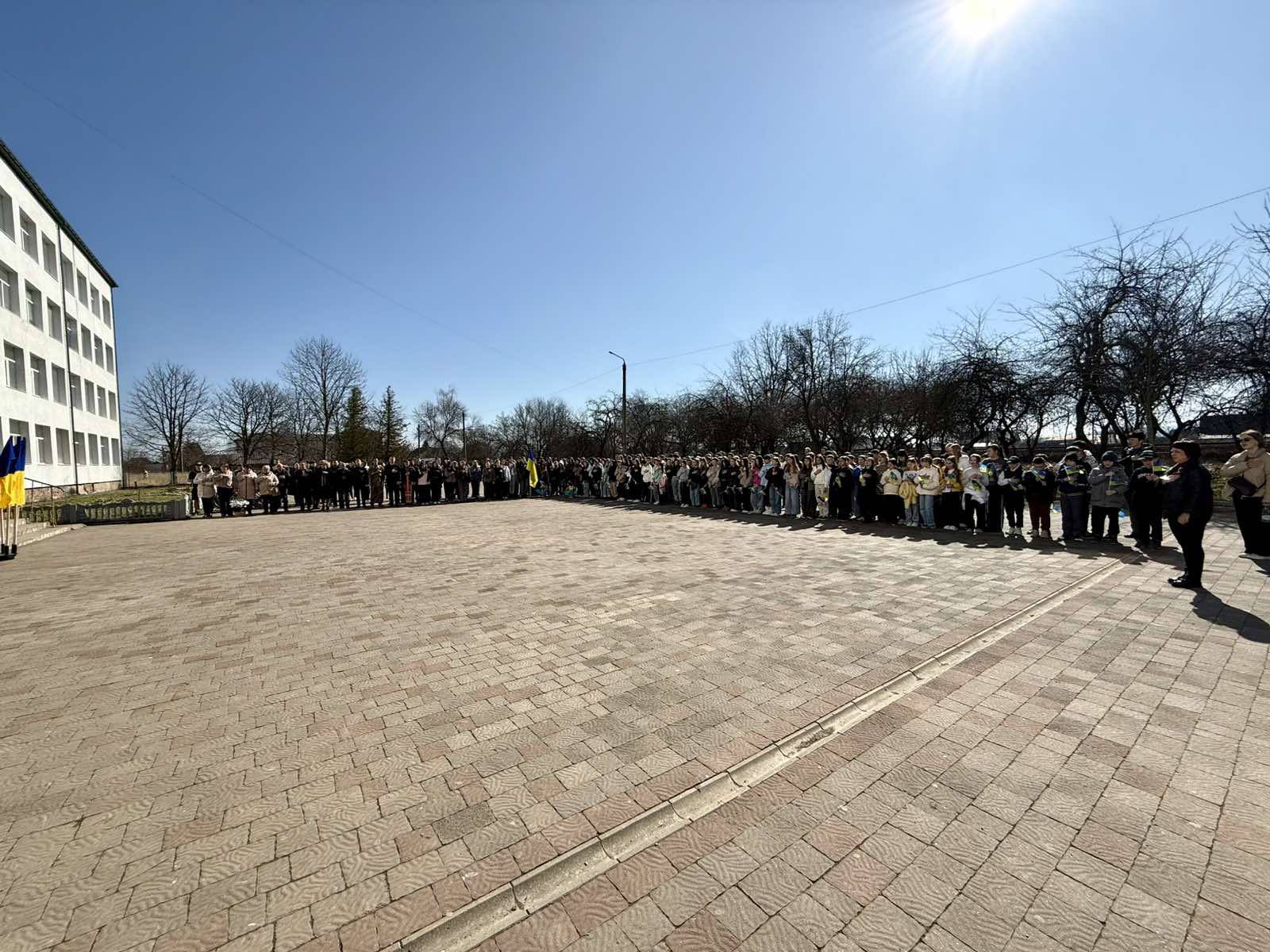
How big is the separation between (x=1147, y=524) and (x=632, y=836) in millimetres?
10985

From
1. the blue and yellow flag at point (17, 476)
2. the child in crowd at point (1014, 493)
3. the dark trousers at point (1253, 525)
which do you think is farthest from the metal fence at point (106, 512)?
the dark trousers at point (1253, 525)

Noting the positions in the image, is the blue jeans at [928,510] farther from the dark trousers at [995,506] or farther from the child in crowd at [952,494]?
the dark trousers at [995,506]

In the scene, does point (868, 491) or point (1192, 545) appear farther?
point (868, 491)

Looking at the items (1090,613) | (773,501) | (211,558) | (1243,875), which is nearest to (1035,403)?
(773,501)

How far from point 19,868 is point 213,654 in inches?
107

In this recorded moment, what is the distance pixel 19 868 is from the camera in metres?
2.22

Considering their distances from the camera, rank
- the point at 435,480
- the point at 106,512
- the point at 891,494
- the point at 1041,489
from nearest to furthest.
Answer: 1. the point at 1041,489
2. the point at 891,494
3. the point at 106,512
4. the point at 435,480

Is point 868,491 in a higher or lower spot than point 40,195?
lower

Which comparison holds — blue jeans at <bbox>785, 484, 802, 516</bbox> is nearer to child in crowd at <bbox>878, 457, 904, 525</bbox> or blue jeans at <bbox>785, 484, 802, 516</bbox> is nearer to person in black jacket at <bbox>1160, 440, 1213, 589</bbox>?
child in crowd at <bbox>878, 457, 904, 525</bbox>

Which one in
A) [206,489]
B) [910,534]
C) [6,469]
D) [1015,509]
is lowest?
[910,534]

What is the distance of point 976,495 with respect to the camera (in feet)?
36.1

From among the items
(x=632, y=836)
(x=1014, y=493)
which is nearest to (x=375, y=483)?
(x=1014, y=493)

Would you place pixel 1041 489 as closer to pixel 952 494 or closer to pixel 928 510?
pixel 952 494

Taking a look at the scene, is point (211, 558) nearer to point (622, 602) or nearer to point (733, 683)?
point (622, 602)
